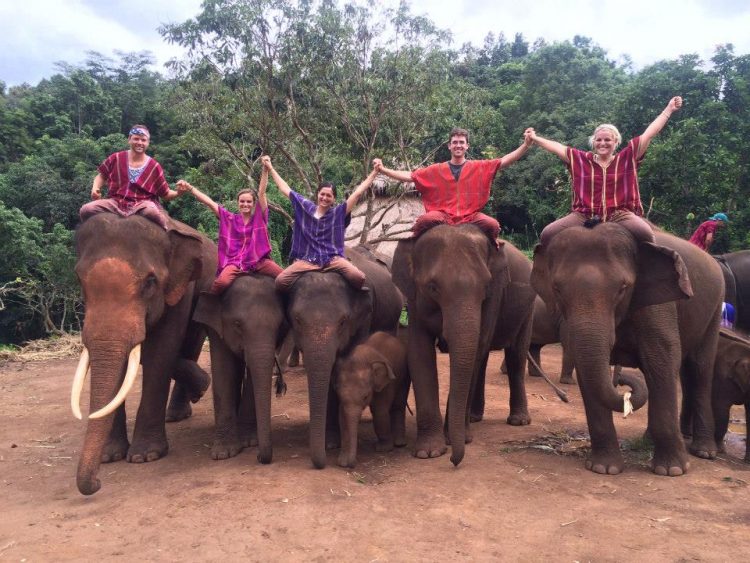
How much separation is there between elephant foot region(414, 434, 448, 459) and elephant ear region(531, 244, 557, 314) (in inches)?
59.3

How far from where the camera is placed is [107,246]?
16.4 feet

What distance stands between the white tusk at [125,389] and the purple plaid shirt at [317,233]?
1751 mm

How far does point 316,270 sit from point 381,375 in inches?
43.5

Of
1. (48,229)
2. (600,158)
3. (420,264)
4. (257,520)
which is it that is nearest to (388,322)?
(420,264)

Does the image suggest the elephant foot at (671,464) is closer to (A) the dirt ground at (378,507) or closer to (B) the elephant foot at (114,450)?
(A) the dirt ground at (378,507)

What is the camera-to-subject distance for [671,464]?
5055 mm

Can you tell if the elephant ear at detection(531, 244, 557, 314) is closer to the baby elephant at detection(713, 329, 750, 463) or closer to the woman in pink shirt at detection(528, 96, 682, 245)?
→ the woman in pink shirt at detection(528, 96, 682, 245)

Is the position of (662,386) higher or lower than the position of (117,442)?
higher

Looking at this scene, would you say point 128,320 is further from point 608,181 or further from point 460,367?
point 608,181

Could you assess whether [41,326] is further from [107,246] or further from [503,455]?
[503,455]

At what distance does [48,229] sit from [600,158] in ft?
72.6

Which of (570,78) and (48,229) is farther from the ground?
(570,78)

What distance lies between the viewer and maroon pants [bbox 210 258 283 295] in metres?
5.75

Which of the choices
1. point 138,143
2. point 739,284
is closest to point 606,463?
point 138,143
